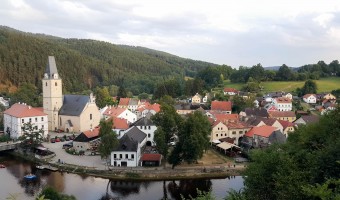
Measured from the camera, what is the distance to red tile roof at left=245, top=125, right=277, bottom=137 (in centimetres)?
4034

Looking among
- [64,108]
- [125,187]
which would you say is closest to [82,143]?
[125,187]

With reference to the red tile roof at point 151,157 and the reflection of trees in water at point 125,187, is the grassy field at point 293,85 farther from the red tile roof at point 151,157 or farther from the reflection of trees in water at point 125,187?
the reflection of trees in water at point 125,187

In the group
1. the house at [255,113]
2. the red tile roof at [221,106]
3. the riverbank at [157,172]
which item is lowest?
the riverbank at [157,172]

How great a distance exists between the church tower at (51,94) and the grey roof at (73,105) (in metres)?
0.94

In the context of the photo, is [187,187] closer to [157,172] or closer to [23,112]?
[157,172]

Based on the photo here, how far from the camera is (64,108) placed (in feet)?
165

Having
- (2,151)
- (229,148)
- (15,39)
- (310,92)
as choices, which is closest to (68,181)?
(2,151)

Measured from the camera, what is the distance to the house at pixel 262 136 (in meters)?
39.1

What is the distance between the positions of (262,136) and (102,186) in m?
19.4

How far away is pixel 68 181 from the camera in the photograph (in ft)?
104

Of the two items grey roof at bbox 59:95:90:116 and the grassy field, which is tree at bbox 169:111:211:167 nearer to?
grey roof at bbox 59:95:90:116

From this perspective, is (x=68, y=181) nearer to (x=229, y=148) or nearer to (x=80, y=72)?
(x=229, y=148)

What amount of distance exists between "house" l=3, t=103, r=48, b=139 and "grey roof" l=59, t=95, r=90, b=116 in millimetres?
4028

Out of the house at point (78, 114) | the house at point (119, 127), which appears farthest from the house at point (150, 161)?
the house at point (78, 114)
